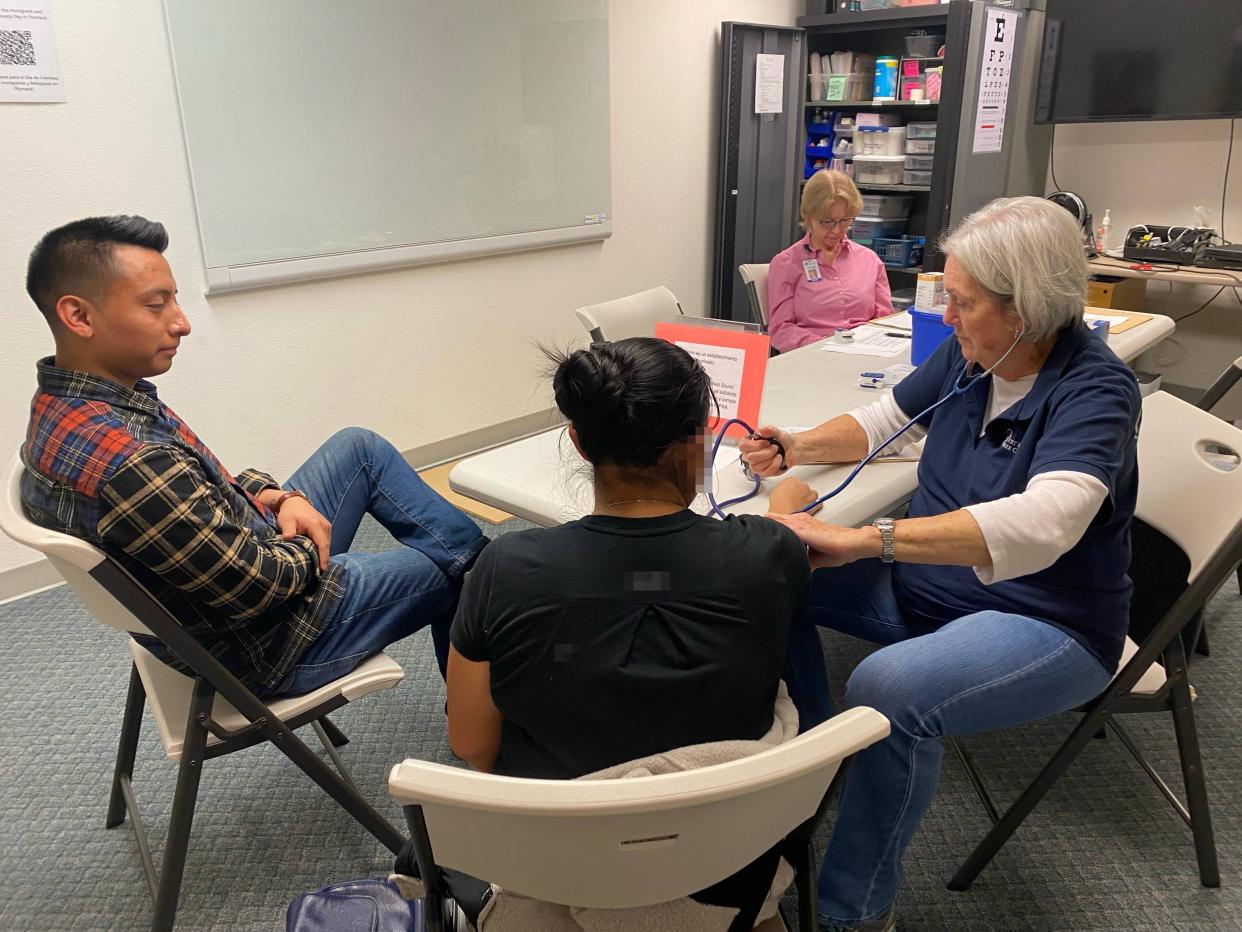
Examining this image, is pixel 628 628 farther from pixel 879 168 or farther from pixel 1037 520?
pixel 879 168

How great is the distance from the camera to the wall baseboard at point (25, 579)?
2660 millimetres

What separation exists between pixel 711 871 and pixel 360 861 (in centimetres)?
103

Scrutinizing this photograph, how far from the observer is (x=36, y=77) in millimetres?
2441

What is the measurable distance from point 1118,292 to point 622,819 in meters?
4.22

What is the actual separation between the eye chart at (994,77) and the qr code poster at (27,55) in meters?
3.53

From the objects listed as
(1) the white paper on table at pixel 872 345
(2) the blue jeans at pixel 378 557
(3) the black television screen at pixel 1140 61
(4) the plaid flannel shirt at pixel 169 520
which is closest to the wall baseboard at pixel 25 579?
(2) the blue jeans at pixel 378 557

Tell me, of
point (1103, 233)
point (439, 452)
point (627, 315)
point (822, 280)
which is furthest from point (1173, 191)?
point (439, 452)

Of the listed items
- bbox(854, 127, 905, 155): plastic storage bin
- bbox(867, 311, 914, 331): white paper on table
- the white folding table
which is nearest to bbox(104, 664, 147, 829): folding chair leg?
the white folding table

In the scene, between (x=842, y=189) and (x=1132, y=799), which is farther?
(x=842, y=189)

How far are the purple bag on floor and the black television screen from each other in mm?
4315

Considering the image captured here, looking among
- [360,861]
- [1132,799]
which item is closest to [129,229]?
[360,861]

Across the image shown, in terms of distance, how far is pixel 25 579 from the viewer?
270 centimetres

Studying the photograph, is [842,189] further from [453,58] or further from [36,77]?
[36,77]

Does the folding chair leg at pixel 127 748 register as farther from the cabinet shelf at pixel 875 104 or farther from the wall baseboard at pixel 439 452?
the cabinet shelf at pixel 875 104
